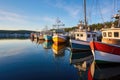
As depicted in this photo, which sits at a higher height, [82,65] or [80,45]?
[80,45]

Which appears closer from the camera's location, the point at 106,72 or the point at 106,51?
the point at 106,72

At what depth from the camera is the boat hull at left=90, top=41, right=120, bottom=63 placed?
41.2 ft

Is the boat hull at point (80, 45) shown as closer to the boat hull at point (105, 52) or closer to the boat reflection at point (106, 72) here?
the boat reflection at point (106, 72)

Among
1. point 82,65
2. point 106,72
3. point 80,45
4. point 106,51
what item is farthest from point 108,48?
point 80,45

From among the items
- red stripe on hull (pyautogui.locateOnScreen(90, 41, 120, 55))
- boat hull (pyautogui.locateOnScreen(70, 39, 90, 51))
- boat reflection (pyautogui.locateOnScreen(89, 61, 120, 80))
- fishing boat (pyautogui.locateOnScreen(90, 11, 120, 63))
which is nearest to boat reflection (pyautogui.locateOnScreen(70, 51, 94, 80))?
boat reflection (pyautogui.locateOnScreen(89, 61, 120, 80))

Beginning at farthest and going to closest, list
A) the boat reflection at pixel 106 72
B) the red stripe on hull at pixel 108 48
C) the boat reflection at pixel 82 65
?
the red stripe on hull at pixel 108 48, the boat reflection at pixel 82 65, the boat reflection at pixel 106 72

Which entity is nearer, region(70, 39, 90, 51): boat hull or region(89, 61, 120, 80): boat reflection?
region(89, 61, 120, 80): boat reflection

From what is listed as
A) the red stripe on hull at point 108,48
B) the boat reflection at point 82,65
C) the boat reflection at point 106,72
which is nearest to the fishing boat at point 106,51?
the red stripe on hull at point 108,48

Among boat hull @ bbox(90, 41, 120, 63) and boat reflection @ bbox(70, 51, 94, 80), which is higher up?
boat hull @ bbox(90, 41, 120, 63)

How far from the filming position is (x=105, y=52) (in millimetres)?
12727

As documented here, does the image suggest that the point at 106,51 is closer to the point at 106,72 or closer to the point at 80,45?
the point at 106,72

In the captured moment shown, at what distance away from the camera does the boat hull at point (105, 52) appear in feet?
41.2

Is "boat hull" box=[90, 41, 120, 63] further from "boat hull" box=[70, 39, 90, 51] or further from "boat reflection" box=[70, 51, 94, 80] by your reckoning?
"boat hull" box=[70, 39, 90, 51]


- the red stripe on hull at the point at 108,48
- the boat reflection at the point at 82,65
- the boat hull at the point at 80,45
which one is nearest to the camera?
the boat reflection at the point at 82,65
